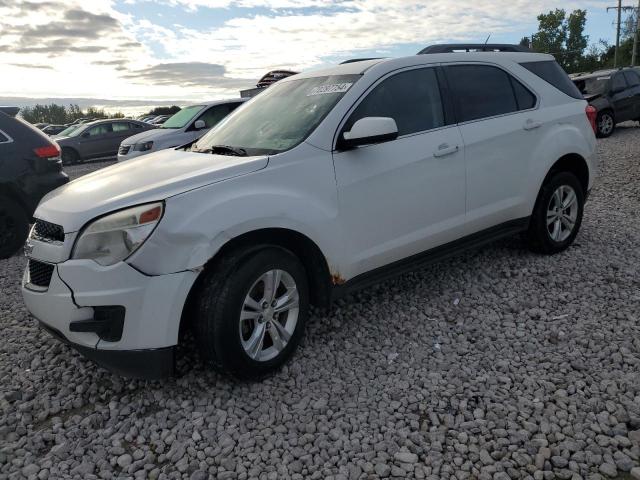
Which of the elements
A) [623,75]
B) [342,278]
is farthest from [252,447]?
[623,75]

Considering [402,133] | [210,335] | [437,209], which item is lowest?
[210,335]

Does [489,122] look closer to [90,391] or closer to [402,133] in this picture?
[402,133]

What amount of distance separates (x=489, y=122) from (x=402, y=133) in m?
0.92

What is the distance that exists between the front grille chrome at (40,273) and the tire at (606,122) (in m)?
13.9

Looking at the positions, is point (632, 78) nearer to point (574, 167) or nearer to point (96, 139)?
point (574, 167)

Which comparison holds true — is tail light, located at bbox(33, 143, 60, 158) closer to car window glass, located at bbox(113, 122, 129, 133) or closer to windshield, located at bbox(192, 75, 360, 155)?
windshield, located at bbox(192, 75, 360, 155)

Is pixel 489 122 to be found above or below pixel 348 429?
above

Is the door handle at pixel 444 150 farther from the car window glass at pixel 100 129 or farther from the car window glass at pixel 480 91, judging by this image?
the car window glass at pixel 100 129

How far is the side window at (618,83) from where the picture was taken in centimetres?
1347

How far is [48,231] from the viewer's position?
2961 mm

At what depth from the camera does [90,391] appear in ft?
10.3

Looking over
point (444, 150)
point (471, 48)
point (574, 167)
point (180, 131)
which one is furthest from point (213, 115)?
point (444, 150)

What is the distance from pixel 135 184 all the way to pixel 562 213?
3695 millimetres

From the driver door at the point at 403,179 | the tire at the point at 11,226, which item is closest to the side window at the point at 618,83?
the driver door at the point at 403,179
